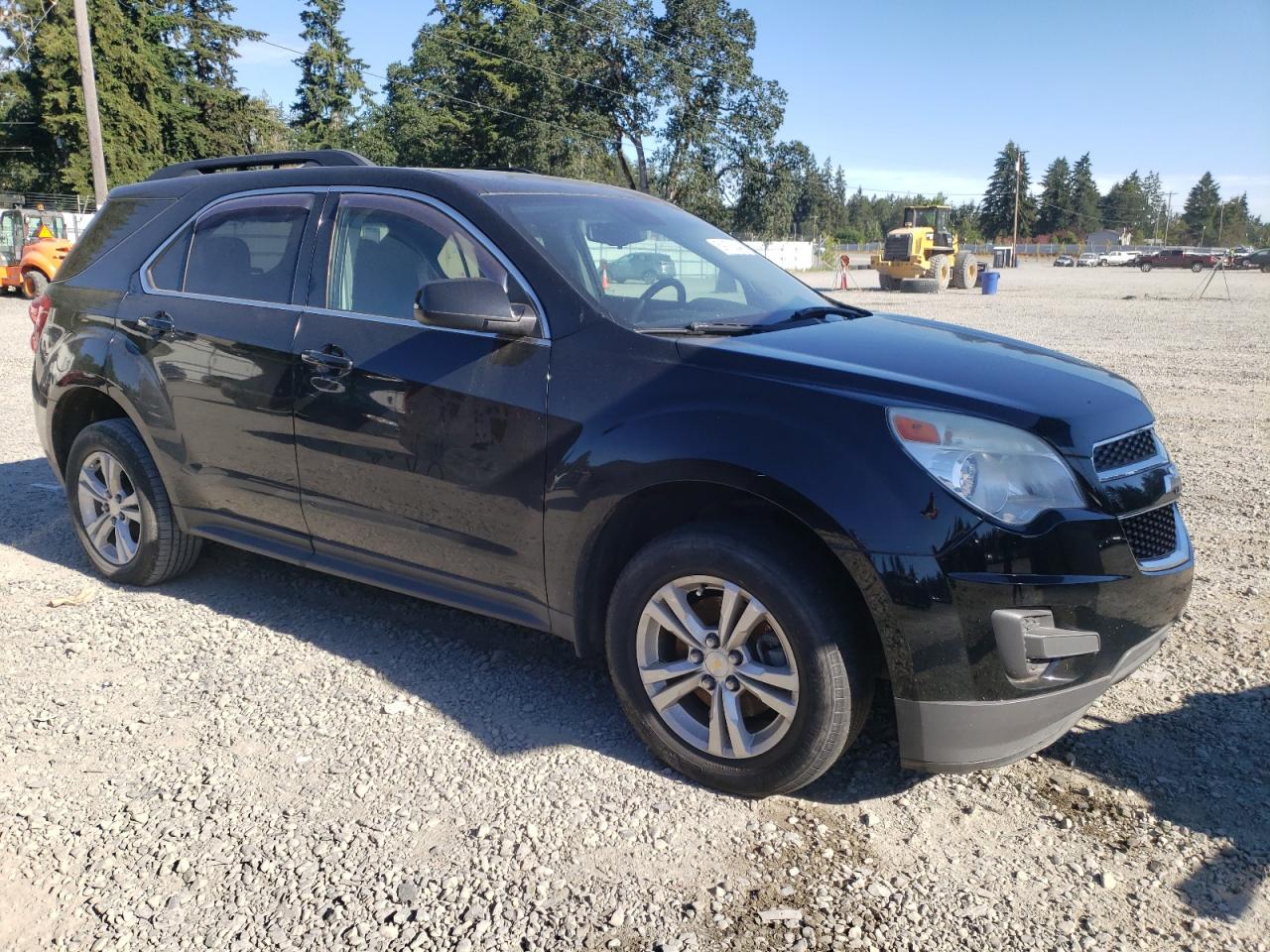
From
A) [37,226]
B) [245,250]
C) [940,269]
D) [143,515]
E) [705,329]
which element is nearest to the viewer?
[705,329]

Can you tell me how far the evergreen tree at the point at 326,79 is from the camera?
2601 inches

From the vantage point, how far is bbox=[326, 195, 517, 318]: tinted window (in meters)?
3.53

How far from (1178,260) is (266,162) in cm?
7551

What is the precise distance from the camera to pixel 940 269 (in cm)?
3297

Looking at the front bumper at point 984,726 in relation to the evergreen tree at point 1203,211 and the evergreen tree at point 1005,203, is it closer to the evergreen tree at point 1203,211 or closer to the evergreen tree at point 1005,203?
the evergreen tree at point 1005,203

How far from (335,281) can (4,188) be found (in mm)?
68271

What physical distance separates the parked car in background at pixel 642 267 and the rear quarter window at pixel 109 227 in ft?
7.58

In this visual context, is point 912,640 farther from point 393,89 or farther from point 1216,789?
point 393,89

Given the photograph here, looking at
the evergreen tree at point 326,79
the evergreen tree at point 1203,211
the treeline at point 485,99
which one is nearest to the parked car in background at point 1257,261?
the treeline at point 485,99

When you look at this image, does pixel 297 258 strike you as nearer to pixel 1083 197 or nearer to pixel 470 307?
pixel 470 307

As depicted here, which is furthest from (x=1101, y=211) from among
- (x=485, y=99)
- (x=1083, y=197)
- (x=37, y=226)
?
(x=37, y=226)

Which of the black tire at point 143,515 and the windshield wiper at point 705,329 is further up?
the windshield wiper at point 705,329

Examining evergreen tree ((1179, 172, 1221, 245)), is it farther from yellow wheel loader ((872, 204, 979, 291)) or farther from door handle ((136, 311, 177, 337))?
door handle ((136, 311, 177, 337))

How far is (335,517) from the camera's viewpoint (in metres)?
3.77
